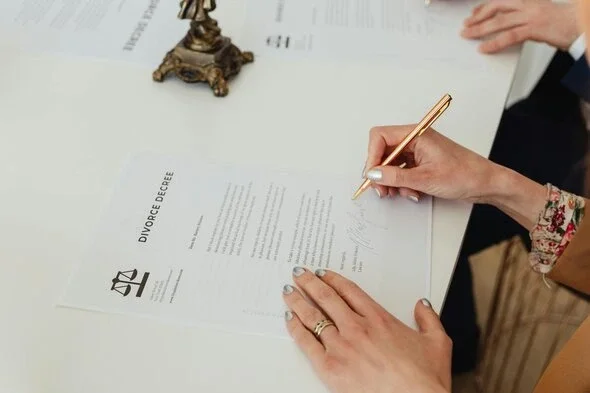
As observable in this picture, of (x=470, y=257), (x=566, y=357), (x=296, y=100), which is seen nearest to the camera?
(x=566, y=357)

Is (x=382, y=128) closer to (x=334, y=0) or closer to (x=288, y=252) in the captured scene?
(x=288, y=252)

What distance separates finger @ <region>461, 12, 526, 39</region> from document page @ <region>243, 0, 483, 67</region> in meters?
0.02

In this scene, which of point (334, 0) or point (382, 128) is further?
point (334, 0)

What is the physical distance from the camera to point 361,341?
25.7 inches

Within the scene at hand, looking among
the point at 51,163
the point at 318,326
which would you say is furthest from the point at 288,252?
the point at 51,163

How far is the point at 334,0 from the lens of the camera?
1.16 metres

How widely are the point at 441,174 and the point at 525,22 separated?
449 mm

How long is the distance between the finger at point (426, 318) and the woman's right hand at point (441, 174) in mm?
166

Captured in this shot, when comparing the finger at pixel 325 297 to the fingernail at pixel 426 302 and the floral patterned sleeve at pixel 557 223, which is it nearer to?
the fingernail at pixel 426 302

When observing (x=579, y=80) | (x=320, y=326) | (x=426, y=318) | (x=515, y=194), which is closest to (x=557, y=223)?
(x=515, y=194)

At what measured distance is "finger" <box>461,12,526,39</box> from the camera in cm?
108

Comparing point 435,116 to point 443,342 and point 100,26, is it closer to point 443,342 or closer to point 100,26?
point 443,342

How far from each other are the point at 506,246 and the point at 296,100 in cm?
→ 51

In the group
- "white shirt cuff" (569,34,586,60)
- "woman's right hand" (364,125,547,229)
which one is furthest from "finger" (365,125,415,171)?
"white shirt cuff" (569,34,586,60)
